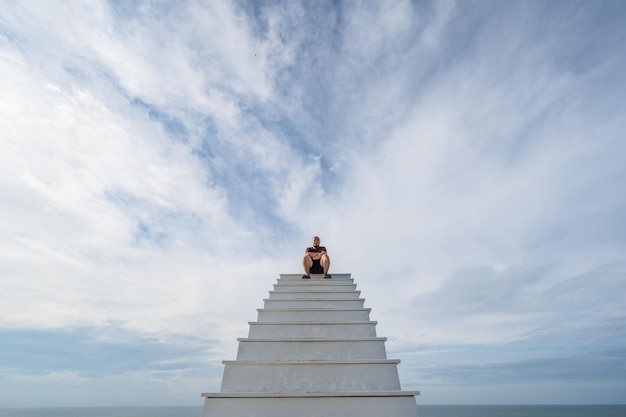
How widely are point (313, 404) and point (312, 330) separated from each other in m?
1.12

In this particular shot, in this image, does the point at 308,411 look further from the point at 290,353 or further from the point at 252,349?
the point at 252,349

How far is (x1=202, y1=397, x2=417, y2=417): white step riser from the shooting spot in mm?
2729

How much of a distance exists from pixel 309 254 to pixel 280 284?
49.0 inches

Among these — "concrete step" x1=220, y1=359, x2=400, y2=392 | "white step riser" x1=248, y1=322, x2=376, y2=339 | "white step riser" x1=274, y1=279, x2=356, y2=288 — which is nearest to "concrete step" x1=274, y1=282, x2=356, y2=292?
"white step riser" x1=274, y1=279, x2=356, y2=288

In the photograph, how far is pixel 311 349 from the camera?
3488 millimetres

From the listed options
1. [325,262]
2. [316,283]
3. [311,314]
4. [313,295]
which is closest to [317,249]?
[325,262]

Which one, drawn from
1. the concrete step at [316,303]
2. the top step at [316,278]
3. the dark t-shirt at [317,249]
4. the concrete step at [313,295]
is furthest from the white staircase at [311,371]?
the dark t-shirt at [317,249]

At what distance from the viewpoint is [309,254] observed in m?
6.66

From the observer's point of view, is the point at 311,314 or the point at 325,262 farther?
the point at 325,262

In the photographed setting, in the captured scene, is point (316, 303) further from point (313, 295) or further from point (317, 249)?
point (317, 249)

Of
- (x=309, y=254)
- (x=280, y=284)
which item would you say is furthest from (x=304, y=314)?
(x=309, y=254)

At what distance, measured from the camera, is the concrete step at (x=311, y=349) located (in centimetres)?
342

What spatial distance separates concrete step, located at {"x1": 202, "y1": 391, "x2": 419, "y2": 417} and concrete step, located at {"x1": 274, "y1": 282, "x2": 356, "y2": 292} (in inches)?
90.0

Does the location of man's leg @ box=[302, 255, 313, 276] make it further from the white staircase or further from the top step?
the white staircase
